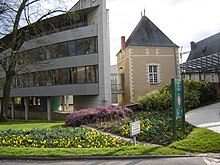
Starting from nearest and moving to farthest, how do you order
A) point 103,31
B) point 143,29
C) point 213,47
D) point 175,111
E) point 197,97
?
point 175,111, point 197,97, point 103,31, point 143,29, point 213,47

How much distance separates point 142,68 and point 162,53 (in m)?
3.08

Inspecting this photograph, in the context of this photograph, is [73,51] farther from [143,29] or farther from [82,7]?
[143,29]

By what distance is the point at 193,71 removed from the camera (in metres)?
34.9

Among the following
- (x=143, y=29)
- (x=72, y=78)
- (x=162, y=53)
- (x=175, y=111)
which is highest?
(x=143, y=29)

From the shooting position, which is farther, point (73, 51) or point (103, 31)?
point (73, 51)

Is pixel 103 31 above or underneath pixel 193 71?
above

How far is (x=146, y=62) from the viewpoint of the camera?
3005 cm

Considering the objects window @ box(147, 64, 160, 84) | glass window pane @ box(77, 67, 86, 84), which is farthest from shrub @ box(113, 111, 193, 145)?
window @ box(147, 64, 160, 84)

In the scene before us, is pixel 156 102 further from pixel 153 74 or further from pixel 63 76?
pixel 63 76

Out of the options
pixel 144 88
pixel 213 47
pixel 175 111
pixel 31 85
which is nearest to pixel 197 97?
pixel 175 111

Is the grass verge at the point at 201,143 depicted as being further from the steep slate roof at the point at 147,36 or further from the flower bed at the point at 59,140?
the steep slate roof at the point at 147,36

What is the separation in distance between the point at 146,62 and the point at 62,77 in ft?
31.2

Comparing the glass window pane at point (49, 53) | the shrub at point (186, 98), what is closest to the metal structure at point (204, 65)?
the shrub at point (186, 98)

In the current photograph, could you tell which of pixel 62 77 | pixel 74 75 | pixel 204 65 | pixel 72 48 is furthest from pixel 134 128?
pixel 204 65
